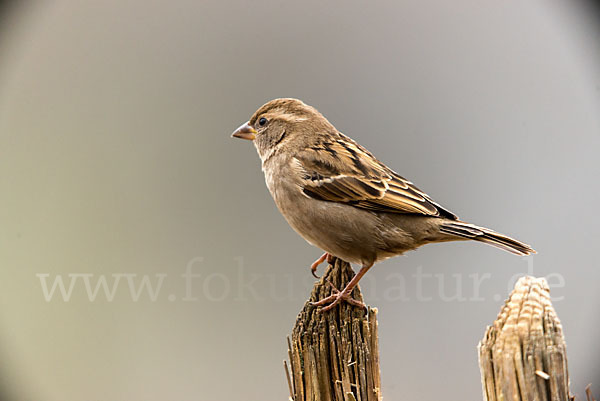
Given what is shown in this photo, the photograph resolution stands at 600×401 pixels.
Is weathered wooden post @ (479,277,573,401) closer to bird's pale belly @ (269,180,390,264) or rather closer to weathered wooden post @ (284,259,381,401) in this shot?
weathered wooden post @ (284,259,381,401)

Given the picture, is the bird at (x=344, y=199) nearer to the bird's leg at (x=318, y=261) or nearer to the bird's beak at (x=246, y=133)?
the bird's leg at (x=318, y=261)

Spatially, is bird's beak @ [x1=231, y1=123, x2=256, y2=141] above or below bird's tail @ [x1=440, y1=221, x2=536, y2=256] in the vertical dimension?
above

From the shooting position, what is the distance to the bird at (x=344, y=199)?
3.50m

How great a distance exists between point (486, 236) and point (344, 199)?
36.5 inches

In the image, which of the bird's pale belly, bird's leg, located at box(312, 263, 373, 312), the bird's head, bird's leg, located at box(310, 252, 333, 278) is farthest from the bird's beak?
bird's leg, located at box(312, 263, 373, 312)

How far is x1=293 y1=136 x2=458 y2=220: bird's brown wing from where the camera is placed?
364 centimetres

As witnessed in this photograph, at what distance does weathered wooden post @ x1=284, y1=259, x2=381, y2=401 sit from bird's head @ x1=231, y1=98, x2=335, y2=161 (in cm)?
175

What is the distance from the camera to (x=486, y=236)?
10.4 ft

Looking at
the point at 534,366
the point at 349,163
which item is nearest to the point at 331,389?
the point at 534,366

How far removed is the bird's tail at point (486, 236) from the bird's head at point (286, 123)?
1207mm

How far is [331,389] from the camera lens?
249cm

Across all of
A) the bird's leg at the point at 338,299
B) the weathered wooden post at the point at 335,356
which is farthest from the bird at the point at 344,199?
the weathered wooden post at the point at 335,356

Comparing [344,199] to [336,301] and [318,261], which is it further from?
[336,301]

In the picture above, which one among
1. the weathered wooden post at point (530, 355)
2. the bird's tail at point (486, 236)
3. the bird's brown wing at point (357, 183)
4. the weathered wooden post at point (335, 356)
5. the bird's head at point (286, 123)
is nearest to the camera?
the weathered wooden post at point (530, 355)
